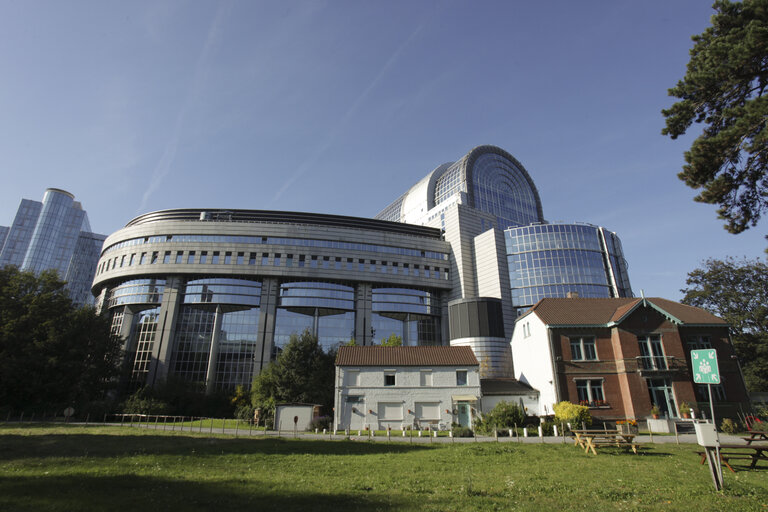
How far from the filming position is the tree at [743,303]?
4822 cm

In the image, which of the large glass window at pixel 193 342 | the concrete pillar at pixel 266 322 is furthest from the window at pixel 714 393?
the large glass window at pixel 193 342

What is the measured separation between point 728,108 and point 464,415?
2894 cm

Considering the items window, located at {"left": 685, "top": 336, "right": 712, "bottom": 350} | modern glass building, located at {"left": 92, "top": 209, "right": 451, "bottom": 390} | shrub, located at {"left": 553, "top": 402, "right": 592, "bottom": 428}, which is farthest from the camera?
modern glass building, located at {"left": 92, "top": 209, "right": 451, "bottom": 390}

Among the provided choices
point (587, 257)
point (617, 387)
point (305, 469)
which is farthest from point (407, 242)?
point (305, 469)

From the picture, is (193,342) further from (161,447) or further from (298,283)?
(161,447)

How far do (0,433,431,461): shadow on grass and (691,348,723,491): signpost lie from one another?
1215 centimetres

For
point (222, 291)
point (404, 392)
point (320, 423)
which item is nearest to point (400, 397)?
point (404, 392)

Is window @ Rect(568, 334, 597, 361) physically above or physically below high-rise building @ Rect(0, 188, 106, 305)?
below

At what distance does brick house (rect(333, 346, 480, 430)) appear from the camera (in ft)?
112

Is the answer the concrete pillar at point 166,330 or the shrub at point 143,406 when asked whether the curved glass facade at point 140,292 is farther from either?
the shrub at point 143,406

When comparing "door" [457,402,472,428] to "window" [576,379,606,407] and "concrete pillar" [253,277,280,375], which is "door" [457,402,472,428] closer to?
"window" [576,379,606,407]

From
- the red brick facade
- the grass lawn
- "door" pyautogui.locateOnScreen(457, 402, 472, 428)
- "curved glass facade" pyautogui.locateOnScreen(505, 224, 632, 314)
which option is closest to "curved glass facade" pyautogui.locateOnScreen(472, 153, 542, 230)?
"curved glass facade" pyautogui.locateOnScreen(505, 224, 632, 314)

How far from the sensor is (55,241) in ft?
488

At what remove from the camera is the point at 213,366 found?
5856 centimetres
